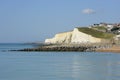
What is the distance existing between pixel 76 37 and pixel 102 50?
3100cm

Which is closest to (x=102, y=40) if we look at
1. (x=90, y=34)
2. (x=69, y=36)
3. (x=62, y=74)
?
(x=90, y=34)

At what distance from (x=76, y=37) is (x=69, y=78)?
6953 centimetres

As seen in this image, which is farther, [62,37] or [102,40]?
[62,37]

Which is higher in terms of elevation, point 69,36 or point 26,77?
point 69,36

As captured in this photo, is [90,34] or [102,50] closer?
[102,50]

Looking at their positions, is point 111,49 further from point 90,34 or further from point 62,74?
point 62,74

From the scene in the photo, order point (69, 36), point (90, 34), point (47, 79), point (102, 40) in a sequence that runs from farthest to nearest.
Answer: point (69, 36)
point (90, 34)
point (102, 40)
point (47, 79)

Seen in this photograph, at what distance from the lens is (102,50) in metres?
60.1

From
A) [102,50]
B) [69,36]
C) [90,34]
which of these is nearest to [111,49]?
[102,50]

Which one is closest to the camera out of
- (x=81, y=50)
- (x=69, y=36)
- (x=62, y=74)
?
(x=62, y=74)

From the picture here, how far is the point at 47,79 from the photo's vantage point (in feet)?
69.5

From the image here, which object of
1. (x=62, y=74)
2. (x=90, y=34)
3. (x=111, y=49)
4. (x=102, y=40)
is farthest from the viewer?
(x=90, y=34)

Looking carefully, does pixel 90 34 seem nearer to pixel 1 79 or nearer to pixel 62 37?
pixel 62 37

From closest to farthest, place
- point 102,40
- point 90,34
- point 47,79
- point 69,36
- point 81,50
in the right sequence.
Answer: point 47,79, point 81,50, point 102,40, point 90,34, point 69,36
